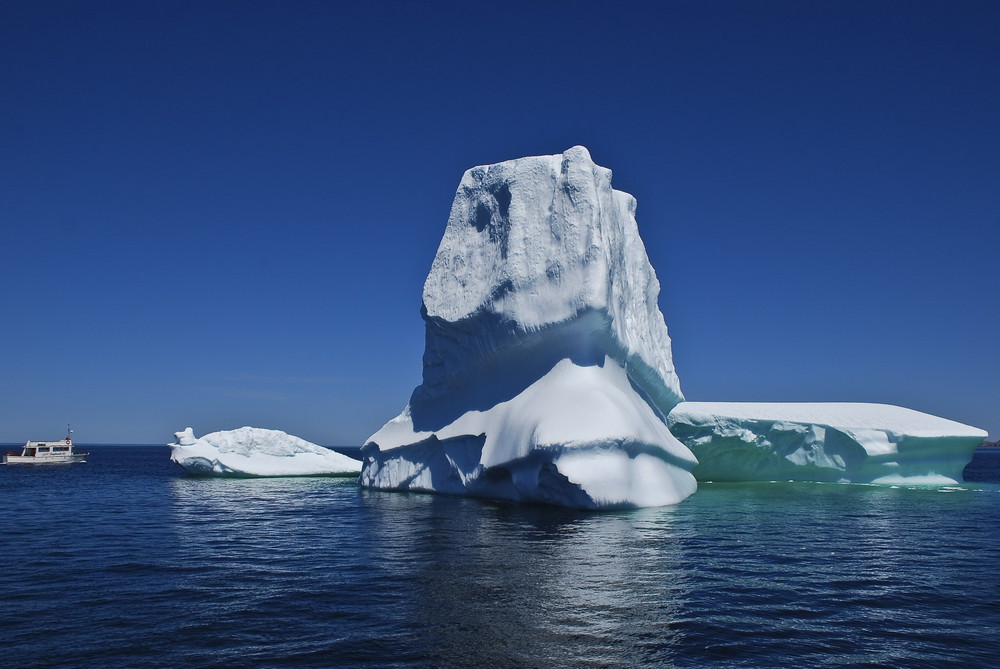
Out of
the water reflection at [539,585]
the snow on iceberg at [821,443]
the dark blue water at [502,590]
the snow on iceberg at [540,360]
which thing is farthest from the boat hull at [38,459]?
the water reflection at [539,585]

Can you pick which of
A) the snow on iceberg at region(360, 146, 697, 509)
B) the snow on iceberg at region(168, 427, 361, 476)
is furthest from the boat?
the snow on iceberg at region(360, 146, 697, 509)

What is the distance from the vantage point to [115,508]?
19.5 metres

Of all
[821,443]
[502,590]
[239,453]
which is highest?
[821,443]

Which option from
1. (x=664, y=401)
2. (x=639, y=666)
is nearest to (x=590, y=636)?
(x=639, y=666)

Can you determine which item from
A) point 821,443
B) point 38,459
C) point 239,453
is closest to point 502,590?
point 821,443

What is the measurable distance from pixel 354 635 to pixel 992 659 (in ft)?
19.5

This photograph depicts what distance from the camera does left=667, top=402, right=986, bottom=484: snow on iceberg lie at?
2759 cm

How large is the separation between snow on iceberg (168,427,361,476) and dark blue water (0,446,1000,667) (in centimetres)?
1679

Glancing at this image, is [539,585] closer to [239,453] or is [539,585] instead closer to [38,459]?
[239,453]

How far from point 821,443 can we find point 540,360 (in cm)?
1464

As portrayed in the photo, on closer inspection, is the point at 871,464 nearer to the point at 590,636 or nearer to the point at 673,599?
the point at 673,599

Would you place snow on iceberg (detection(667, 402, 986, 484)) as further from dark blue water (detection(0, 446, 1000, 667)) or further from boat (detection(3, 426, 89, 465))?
boat (detection(3, 426, 89, 465))

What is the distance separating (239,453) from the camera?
110 feet

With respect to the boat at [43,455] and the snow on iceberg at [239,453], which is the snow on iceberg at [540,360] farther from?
the boat at [43,455]
